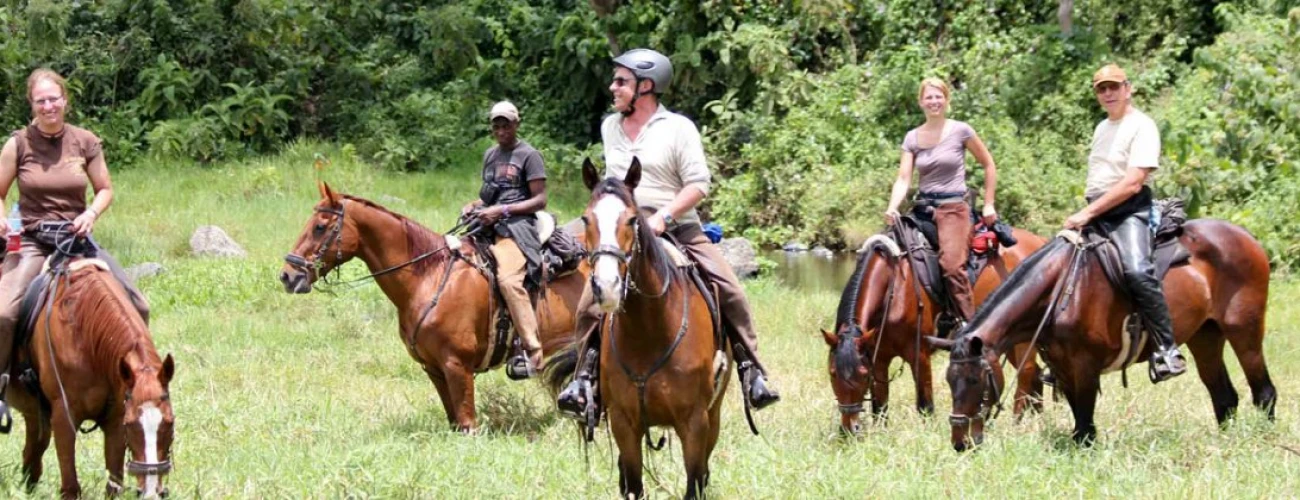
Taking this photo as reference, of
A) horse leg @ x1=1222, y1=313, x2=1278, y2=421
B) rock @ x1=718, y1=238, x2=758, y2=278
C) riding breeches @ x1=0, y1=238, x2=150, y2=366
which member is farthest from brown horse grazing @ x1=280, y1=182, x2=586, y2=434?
rock @ x1=718, y1=238, x2=758, y2=278

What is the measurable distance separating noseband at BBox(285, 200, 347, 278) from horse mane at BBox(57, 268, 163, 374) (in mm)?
1893

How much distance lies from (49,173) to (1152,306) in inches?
239

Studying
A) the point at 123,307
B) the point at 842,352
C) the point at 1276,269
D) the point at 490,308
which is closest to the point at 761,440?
the point at 842,352

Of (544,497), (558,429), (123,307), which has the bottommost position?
(558,429)

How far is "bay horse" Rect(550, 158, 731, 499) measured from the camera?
641 centimetres

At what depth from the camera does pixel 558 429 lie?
9383 millimetres

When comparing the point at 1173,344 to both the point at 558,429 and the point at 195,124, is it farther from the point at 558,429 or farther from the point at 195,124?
the point at 195,124

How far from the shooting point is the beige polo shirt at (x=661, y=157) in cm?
701

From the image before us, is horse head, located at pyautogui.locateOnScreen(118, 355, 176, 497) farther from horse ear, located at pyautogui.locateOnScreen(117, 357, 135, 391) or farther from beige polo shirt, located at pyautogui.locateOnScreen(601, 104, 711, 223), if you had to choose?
beige polo shirt, located at pyautogui.locateOnScreen(601, 104, 711, 223)

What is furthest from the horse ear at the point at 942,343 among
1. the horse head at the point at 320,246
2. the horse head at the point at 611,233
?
the horse head at the point at 320,246

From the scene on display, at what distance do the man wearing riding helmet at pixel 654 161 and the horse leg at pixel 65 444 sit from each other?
2.46 meters

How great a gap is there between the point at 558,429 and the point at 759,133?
13.5 metres

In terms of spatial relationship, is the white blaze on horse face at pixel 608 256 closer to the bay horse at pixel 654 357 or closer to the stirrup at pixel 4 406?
the bay horse at pixel 654 357

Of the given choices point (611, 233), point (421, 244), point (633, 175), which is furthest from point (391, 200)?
point (611, 233)
